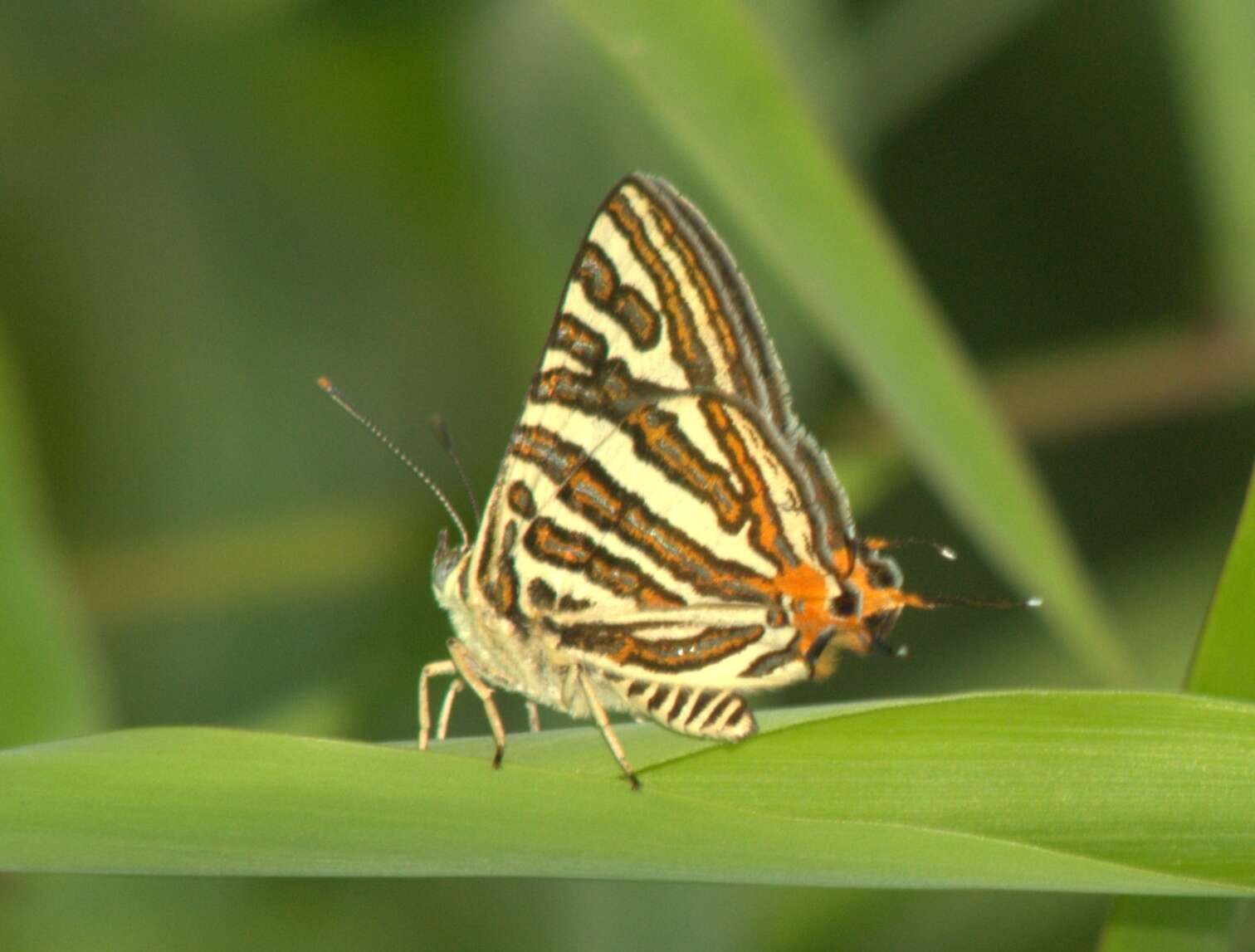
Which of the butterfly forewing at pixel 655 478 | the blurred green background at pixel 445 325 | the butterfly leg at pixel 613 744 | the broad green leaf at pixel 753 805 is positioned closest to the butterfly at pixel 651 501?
the butterfly forewing at pixel 655 478

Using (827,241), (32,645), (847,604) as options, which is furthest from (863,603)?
(32,645)

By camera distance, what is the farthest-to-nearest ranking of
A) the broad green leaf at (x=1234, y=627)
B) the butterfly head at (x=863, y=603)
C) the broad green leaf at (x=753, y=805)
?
the butterfly head at (x=863, y=603) → the broad green leaf at (x=1234, y=627) → the broad green leaf at (x=753, y=805)

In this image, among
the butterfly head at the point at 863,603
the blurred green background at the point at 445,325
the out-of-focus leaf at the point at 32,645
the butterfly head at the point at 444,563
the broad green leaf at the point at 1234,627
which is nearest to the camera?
the broad green leaf at the point at 1234,627

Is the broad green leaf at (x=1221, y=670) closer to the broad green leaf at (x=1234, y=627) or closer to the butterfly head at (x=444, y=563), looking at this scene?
the broad green leaf at (x=1234, y=627)

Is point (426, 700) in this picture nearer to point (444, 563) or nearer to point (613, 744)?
point (444, 563)

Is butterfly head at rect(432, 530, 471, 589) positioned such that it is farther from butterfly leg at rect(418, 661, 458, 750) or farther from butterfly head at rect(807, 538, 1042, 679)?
butterfly head at rect(807, 538, 1042, 679)

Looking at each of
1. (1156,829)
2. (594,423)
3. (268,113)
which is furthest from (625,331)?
(268,113)
